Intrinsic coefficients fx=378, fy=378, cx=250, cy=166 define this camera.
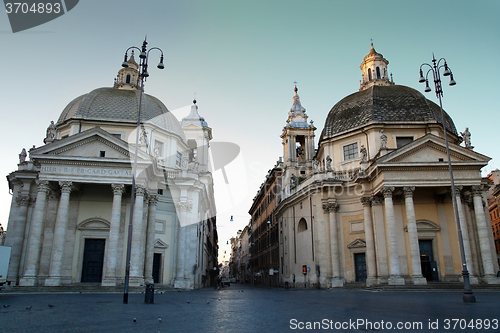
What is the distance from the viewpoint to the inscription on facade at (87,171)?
25.8 metres

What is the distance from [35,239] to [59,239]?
1.53 metres

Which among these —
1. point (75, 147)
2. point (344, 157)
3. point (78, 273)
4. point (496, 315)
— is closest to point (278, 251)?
point (344, 157)

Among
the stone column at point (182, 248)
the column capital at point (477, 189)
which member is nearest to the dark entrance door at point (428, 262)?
the column capital at point (477, 189)

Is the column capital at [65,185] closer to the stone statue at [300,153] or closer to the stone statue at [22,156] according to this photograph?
the stone statue at [22,156]

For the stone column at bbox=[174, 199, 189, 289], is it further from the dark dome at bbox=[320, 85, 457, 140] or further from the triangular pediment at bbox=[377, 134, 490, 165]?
the triangular pediment at bbox=[377, 134, 490, 165]

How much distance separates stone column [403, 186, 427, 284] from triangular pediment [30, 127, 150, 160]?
759 inches

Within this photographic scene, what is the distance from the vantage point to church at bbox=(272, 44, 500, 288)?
27.7 m

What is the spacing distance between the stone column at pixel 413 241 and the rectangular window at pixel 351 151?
817cm

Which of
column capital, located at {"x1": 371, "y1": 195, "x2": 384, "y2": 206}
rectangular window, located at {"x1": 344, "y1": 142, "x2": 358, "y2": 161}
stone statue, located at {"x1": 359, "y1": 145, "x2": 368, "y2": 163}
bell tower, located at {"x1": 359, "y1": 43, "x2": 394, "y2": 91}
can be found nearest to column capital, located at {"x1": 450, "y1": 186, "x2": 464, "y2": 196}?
column capital, located at {"x1": 371, "y1": 195, "x2": 384, "y2": 206}

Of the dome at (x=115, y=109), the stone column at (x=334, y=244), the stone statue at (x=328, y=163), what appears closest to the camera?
the stone column at (x=334, y=244)

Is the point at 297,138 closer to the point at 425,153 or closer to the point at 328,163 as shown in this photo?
the point at 328,163

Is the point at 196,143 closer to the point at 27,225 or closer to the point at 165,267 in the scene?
the point at 165,267

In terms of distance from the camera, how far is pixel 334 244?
32.8m

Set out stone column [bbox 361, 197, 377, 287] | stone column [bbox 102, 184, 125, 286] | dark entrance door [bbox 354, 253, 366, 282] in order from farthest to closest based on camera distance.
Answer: dark entrance door [bbox 354, 253, 366, 282] < stone column [bbox 361, 197, 377, 287] < stone column [bbox 102, 184, 125, 286]
